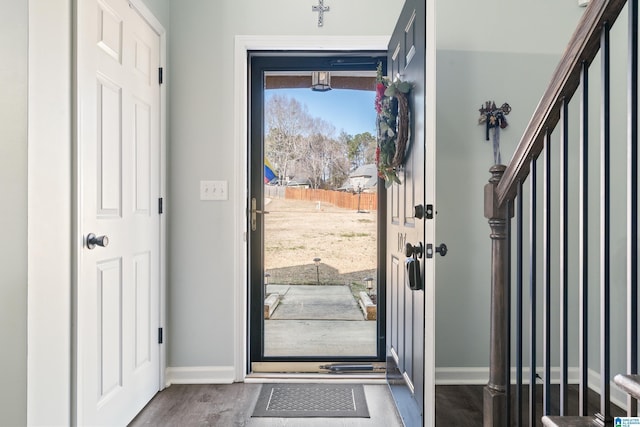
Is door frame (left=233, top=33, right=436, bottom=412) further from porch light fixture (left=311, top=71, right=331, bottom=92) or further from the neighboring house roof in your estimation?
→ the neighboring house roof

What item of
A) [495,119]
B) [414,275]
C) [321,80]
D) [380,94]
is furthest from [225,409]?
[495,119]

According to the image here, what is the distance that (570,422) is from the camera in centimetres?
105

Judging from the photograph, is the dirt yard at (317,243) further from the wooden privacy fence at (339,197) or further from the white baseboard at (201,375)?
the white baseboard at (201,375)

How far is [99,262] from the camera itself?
1.92 metres

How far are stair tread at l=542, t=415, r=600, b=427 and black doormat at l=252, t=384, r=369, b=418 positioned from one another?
137 cm

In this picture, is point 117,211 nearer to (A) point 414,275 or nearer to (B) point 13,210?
(B) point 13,210

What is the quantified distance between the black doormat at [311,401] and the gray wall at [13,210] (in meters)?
1.23

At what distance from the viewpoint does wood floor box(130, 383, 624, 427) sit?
7.31 ft

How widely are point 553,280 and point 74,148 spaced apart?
2581 millimetres

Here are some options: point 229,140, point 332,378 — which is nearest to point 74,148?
point 229,140

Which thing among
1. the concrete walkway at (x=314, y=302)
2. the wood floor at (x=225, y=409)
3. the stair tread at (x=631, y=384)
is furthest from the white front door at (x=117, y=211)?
the stair tread at (x=631, y=384)

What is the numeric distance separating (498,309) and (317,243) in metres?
1.61

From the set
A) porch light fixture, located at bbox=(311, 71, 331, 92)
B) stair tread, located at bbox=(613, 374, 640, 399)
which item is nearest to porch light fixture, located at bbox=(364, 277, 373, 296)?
porch light fixture, located at bbox=(311, 71, 331, 92)

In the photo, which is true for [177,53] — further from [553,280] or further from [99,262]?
[553,280]
